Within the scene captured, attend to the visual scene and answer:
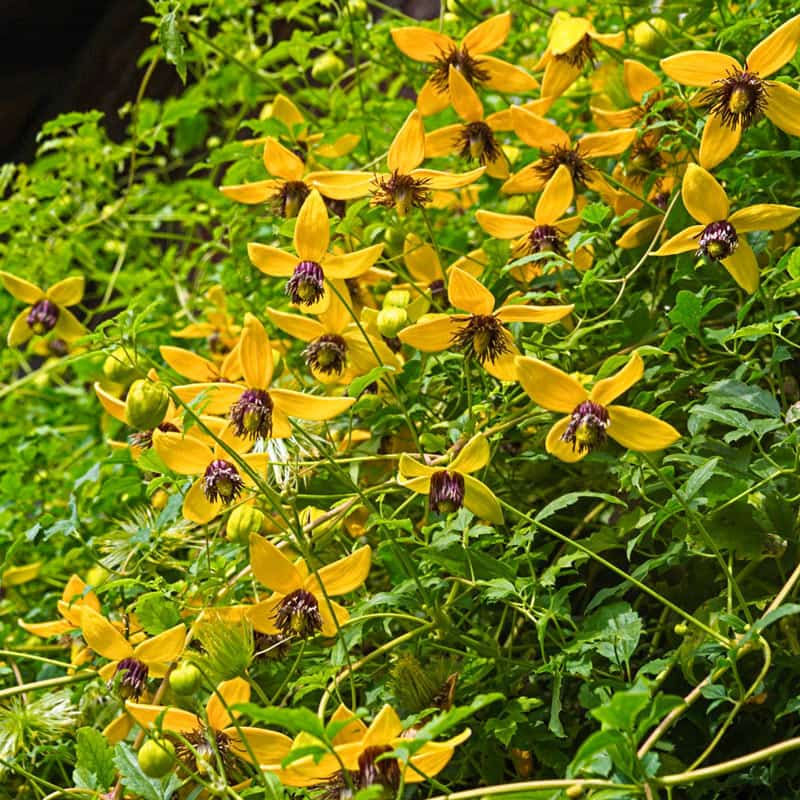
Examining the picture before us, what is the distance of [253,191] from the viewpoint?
89 centimetres

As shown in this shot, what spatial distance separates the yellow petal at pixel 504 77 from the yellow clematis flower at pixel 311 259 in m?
0.25

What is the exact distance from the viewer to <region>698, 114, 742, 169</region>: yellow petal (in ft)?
2.42

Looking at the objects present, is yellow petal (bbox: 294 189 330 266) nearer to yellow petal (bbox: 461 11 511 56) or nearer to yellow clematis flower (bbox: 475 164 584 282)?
yellow clematis flower (bbox: 475 164 584 282)

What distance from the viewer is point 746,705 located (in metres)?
0.73

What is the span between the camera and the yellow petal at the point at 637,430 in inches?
25.9

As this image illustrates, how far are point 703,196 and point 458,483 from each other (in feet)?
0.79

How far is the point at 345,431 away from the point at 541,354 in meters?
0.22

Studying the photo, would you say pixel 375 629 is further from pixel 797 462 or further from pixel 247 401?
pixel 797 462

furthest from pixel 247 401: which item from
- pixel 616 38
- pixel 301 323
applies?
pixel 616 38

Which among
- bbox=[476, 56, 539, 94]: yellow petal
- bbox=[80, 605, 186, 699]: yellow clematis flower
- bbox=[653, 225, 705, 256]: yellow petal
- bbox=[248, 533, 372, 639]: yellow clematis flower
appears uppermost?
bbox=[476, 56, 539, 94]: yellow petal

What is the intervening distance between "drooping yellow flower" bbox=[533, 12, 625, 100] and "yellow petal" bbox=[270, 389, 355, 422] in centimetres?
34

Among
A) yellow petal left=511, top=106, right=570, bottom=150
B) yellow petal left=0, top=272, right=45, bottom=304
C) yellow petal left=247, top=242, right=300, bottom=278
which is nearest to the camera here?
yellow petal left=247, top=242, right=300, bottom=278

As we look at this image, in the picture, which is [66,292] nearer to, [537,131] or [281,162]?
[281,162]

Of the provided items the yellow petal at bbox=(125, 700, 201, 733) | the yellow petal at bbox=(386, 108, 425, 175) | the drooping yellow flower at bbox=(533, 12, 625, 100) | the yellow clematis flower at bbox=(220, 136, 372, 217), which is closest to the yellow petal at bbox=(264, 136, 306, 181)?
the yellow clematis flower at bbox=(220, 136, 372, 217)
